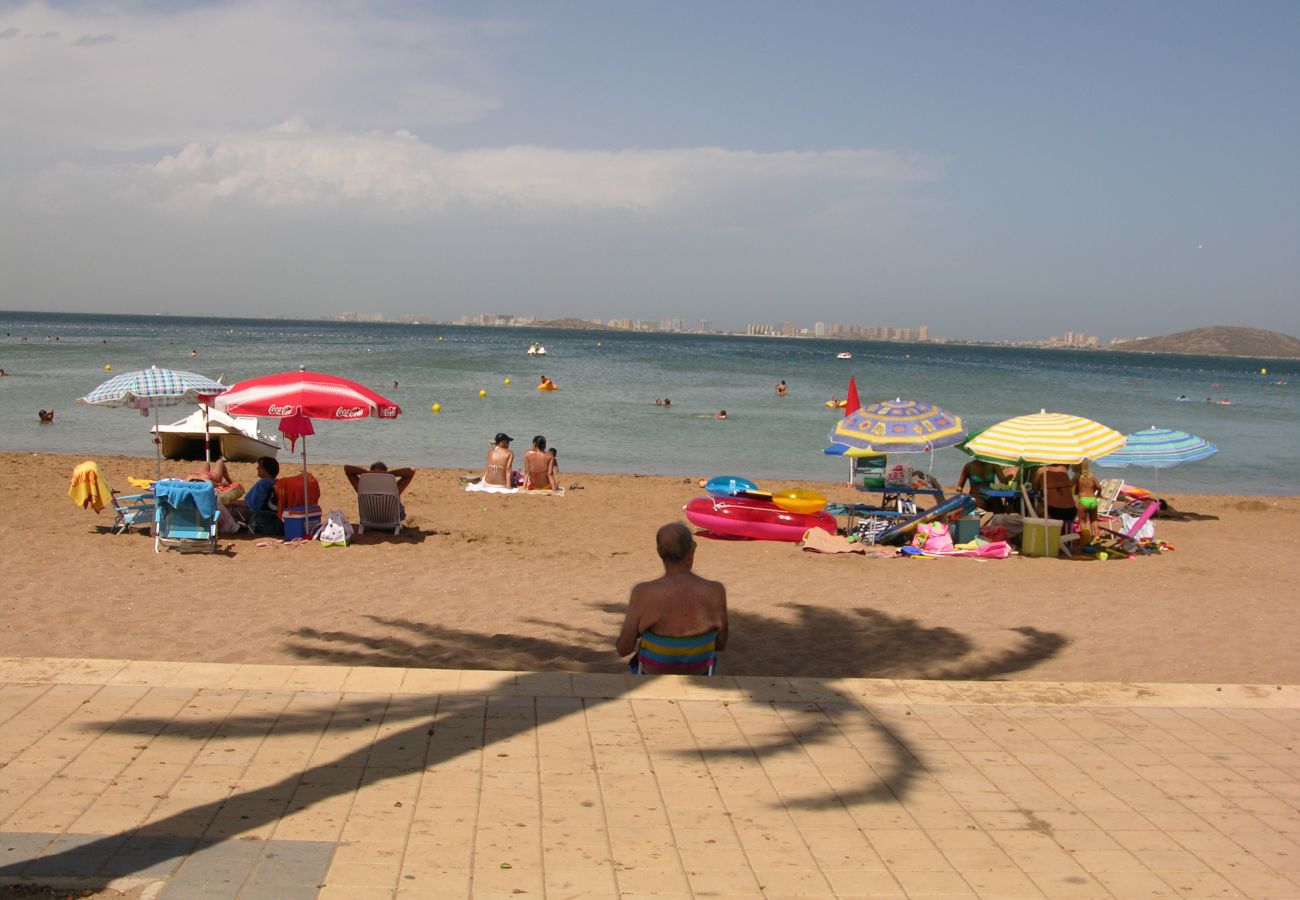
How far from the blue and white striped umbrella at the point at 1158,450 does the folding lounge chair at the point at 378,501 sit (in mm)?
8838

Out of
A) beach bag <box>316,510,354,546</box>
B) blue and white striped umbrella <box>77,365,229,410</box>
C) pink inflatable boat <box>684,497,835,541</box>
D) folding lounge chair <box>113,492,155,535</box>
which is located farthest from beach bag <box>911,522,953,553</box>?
folding lounge chair <box>113,492,155,535</box>

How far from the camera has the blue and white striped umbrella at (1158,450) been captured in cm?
1435

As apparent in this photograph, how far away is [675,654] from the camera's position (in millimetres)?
5957

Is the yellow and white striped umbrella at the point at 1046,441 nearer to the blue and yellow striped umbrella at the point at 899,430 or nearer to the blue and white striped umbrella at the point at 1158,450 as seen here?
the blue and yellow striped umbrella at the point at 899,430

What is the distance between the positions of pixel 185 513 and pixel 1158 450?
1195 cm

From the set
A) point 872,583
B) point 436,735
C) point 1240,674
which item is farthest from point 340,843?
point 872,583

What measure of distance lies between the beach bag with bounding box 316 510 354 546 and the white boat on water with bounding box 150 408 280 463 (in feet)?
27.5

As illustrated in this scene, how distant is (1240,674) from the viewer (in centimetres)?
762

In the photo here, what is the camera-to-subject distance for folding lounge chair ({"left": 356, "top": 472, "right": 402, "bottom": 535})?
39.8 ft

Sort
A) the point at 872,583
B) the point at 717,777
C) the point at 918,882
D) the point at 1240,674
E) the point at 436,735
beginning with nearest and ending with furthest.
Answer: the point at 918,882, the point at 717,777, the point at 436,735, the point at 1240,674, the point at 872,583

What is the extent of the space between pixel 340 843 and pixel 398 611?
5.06 m

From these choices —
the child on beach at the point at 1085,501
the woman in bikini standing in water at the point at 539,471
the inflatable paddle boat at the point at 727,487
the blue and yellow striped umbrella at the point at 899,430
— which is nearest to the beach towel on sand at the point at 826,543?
the blue and yellow striped umbrella at the point at 899,430

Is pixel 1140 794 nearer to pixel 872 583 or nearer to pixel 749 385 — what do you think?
pixel 872 583

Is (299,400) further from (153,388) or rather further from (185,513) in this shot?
(153,388)
